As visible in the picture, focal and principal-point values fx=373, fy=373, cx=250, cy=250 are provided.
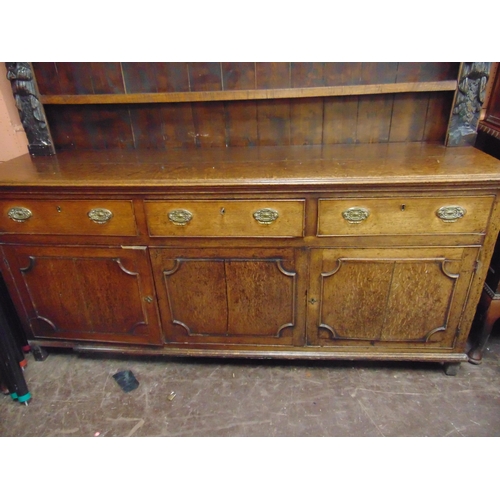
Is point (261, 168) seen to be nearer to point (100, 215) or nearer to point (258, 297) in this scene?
point (258, 297)

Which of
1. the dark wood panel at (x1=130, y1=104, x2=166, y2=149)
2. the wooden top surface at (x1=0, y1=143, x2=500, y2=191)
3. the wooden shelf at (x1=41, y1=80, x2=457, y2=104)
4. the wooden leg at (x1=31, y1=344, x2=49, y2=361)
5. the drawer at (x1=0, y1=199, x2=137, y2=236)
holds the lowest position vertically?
the wooden leg at (x1=31, y1=344, x2=49, y2=361)

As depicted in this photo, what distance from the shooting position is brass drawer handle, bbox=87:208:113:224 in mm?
1477

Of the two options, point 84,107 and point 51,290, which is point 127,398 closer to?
point 51,290

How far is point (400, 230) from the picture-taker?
1416mm

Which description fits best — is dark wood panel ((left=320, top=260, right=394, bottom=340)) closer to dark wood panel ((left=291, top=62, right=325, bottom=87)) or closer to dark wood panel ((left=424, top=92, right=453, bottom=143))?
dark wood panel ((left=424, top=92, right=453, bottom=143))

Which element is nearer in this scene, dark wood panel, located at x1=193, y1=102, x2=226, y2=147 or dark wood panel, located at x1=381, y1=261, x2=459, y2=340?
dark wood panel, located at x1=381, y1=261, x2=459, y2=340

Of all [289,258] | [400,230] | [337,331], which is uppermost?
[400,230]

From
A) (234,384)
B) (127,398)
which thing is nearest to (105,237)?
(127,398)

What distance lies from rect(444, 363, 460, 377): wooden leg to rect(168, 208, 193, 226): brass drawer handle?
1.35m

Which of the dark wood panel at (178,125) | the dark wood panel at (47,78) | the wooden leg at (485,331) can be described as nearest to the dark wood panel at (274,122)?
the dark wood panel at (178,125)

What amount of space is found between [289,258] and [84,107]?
4.12 feet

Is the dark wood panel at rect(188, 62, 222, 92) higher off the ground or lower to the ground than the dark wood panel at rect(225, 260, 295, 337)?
higher

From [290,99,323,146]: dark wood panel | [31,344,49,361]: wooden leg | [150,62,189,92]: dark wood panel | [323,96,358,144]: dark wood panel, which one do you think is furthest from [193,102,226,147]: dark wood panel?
[31,344,49,361]: wooden leg

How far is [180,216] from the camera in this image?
1.45m
